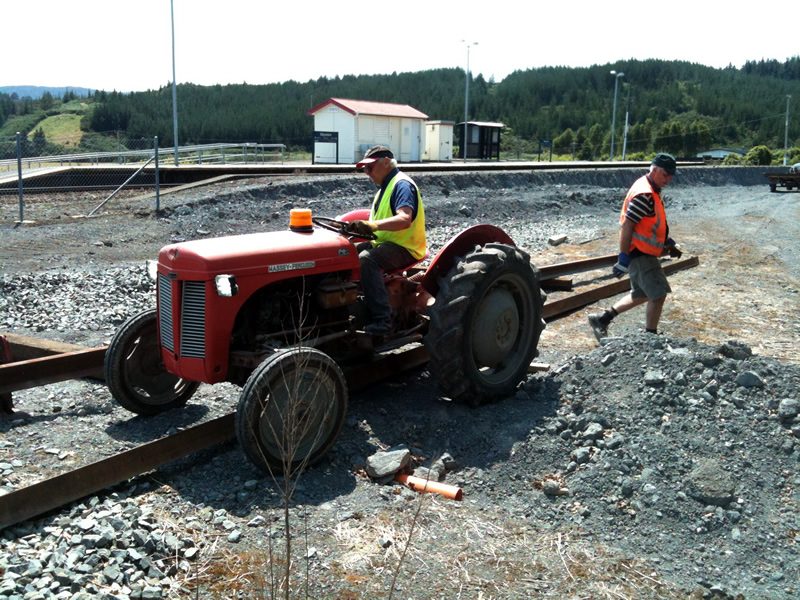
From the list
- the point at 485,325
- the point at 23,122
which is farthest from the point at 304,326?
the point at 23,122

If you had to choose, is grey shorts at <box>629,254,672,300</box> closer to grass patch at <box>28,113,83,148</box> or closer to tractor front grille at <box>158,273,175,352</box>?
tractor front grille at <box>158,273,175,352</box>

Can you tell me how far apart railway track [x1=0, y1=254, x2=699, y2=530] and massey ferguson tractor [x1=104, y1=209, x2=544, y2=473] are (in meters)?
0.30

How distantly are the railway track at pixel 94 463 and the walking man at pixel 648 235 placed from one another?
168cm

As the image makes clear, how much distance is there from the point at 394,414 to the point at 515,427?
1006 millimetres

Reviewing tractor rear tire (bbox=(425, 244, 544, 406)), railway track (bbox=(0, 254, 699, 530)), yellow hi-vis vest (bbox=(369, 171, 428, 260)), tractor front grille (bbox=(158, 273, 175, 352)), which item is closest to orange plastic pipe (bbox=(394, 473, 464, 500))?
tractor rear tire (bbox=(425, 244, 544, 406))

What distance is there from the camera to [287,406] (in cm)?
489

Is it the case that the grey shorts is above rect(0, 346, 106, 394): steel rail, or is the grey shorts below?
above

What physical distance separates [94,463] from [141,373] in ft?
4.65

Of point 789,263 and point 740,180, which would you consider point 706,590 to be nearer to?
point 789,263

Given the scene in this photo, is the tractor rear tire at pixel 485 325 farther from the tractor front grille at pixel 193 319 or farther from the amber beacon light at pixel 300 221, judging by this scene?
the tractor front grille at pixel 193 319

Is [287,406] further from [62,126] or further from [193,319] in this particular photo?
[62,126]

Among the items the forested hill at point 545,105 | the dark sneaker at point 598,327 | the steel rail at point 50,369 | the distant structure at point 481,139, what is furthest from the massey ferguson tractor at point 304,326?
the forested hill at point 545,105

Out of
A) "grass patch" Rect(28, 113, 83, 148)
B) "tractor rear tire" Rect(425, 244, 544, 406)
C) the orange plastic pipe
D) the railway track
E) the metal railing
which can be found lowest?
the orange plastic pipe

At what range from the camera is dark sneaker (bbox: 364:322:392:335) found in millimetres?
6000
